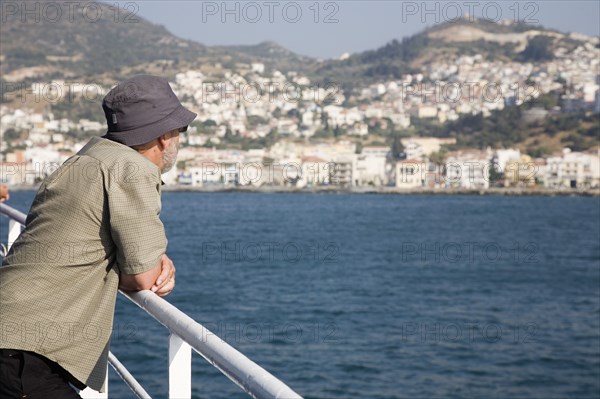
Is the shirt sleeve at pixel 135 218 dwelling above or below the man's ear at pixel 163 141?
below

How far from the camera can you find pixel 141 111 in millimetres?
1496

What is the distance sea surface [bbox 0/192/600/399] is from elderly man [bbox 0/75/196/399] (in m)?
9.16

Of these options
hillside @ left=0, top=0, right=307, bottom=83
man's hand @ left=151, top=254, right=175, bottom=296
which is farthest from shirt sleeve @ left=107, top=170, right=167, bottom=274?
hillside @ left=0, top=0, right=307, bottom=83

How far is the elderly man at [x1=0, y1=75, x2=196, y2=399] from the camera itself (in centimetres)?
137

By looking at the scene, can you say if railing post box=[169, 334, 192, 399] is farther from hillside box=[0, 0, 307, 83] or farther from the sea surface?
hillside box=[0, 0, 307, 83]

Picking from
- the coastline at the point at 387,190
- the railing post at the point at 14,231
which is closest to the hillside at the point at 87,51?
the coastline at the point at 387,190

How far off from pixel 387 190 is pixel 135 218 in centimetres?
9339

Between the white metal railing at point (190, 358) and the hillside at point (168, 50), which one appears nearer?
the white metal railing at point (190, 358)

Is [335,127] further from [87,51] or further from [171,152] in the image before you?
[171,152]

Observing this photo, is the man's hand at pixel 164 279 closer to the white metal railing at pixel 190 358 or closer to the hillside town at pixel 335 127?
the white metal railing at pixel 190 358

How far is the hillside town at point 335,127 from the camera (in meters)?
87.6

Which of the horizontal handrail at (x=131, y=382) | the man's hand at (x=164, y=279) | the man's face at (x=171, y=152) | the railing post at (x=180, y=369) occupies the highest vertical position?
the man's face at (x=171, y=152)

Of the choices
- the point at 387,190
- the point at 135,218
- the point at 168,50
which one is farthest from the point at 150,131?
the point at 168,50

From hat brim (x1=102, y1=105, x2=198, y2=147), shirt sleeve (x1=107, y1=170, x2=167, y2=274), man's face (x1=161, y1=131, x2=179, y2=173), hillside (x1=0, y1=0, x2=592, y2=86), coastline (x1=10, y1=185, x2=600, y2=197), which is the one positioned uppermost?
hillside (x1=0, y1=0, x2=592, y2=86)
